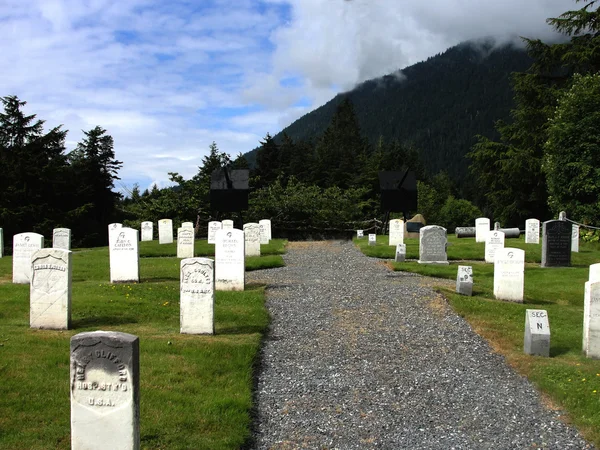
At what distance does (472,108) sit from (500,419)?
178 meters

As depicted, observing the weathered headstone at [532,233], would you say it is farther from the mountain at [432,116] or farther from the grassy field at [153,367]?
the mountain at [432,116]

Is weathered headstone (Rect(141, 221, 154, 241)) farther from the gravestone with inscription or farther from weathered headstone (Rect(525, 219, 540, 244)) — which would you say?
weathered headstone (Rect(525, 219, 540, 244))

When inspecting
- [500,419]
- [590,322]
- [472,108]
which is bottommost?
[500,419]

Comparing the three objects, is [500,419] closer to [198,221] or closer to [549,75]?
[198,221]

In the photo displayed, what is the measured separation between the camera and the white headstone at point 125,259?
14.3 meters

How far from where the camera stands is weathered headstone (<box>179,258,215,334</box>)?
9.28m

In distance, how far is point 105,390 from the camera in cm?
463

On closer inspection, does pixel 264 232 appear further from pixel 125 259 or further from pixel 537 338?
pixel 537 338

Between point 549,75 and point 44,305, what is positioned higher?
point 549,75

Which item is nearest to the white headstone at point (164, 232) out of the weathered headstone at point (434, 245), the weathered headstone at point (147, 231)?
the weathered headstone at point (147, 231)

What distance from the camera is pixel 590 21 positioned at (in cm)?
3538

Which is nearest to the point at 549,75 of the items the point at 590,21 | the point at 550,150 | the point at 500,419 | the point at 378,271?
the point at 590,21

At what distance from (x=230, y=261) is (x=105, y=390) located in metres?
8.94

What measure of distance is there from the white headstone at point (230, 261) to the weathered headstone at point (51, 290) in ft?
15.3
